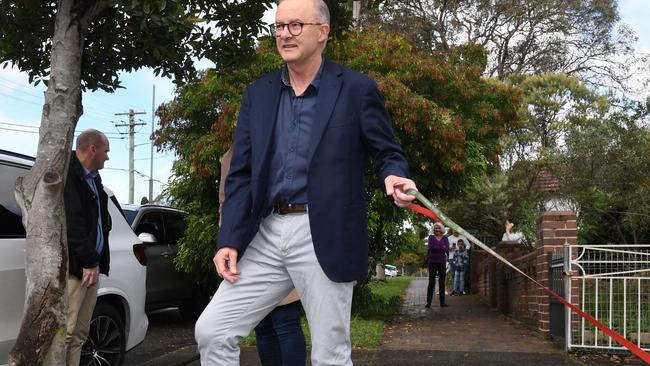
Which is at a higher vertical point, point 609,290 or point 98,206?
point 98,206

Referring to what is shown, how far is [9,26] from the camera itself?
6281 mm

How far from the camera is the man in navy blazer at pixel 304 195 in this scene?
301 cm

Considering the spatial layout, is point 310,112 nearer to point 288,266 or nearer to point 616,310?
point 288,266

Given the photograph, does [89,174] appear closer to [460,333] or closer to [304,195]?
[304,195]

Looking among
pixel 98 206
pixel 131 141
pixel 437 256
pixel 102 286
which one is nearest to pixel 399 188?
pixel 98 206

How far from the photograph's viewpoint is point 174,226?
12.1 metres

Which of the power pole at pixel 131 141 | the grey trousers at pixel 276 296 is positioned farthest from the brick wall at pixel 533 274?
the power pole at pixel 131 141

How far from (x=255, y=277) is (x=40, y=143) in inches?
99.6

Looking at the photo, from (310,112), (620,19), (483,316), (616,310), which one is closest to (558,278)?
(616,310)

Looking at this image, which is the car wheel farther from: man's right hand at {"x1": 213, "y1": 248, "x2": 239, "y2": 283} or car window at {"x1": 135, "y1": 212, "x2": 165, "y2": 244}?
car window at {"x1": 135, "y1": 212, "x2": 165, "y2": 244}

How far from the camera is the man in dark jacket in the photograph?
5.14 metres

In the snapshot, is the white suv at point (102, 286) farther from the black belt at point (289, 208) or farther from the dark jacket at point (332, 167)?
the black belt at point (289, 208)

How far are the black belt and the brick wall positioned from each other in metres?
6.87

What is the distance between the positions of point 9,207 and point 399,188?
134 inches
